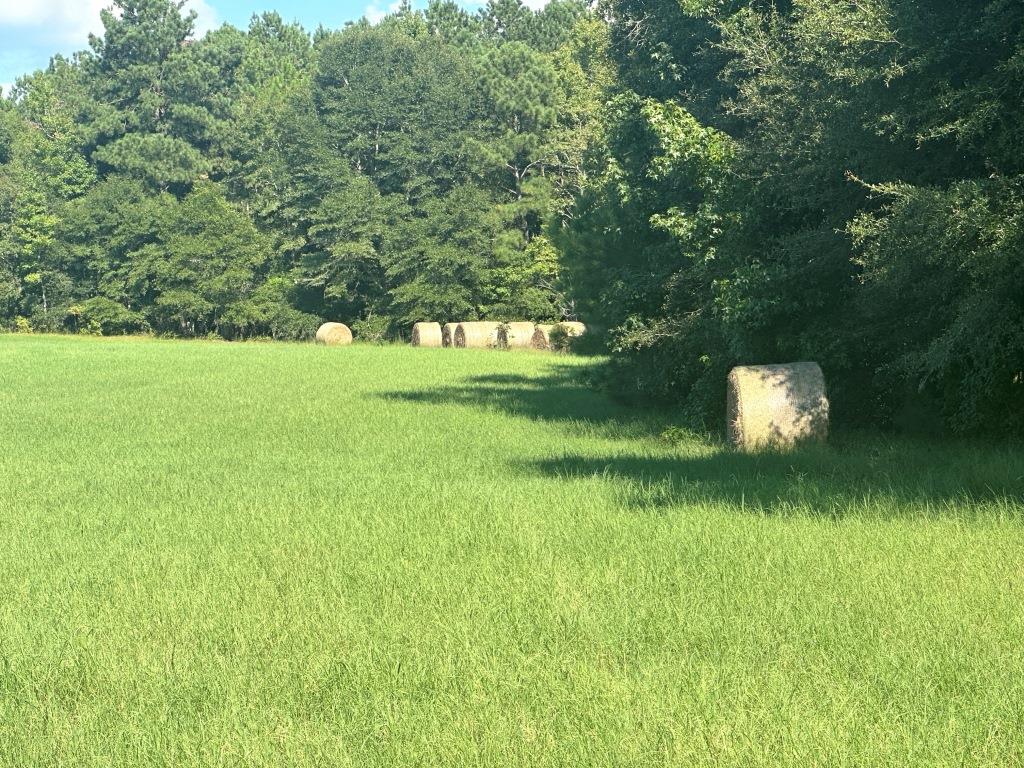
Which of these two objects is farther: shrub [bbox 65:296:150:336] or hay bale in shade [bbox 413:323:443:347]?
shrub [bbox 65:296:150:336]

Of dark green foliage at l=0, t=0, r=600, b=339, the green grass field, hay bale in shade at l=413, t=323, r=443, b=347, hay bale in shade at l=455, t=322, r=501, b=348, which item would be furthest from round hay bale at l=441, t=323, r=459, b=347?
the green grass field

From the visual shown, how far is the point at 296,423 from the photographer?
1981cm

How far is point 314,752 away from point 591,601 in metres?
2.73

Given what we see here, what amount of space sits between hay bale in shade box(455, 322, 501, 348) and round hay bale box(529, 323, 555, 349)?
207 cm

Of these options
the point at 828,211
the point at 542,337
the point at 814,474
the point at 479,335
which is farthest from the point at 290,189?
the point at 814,474

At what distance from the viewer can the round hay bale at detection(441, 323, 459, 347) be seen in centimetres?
5441

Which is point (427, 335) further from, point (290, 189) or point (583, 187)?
point (583, 187)

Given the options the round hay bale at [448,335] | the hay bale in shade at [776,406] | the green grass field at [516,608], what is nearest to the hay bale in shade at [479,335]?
the round hay bale at [448,335]

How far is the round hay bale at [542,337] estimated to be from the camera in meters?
49.6

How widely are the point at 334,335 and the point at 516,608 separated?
53.6 metres

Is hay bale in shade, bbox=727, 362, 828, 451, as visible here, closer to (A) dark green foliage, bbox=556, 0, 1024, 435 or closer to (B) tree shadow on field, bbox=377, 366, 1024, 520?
(B) tree shadow on field, bbox=377, 366, 1024, 520

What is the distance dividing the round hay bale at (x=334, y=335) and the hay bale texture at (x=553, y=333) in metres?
13.5

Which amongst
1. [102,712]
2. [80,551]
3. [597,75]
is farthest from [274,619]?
[597,75]

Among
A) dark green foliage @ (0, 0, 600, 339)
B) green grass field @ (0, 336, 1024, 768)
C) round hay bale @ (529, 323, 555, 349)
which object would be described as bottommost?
green grass field @ (0, 336, 1024, 768)
